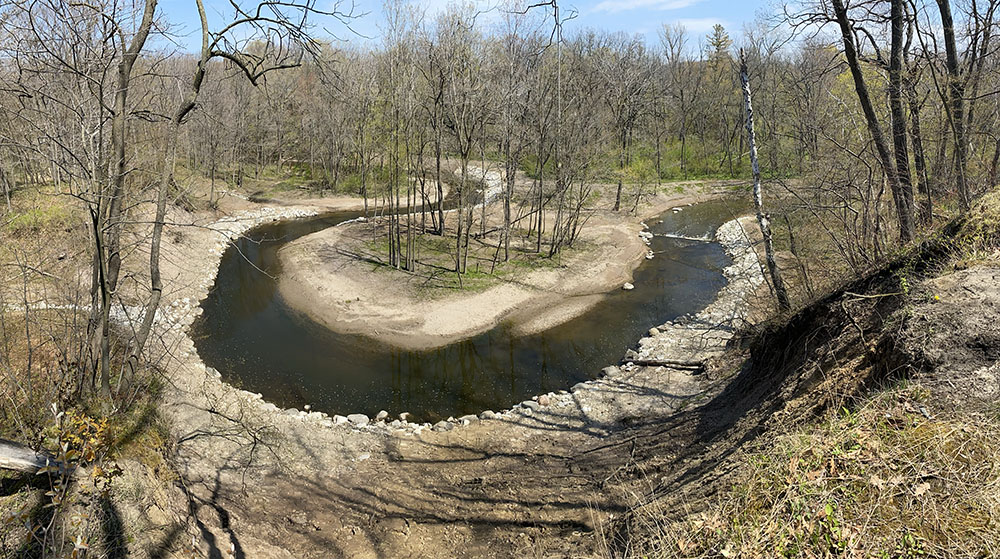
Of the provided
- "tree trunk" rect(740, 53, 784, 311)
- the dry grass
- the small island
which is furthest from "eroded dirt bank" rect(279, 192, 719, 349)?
the dry grass

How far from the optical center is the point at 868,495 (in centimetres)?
429

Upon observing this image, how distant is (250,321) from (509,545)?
1475 centimetres

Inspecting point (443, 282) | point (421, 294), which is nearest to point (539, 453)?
point (421, 294)

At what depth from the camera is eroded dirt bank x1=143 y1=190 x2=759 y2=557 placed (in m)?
7.64

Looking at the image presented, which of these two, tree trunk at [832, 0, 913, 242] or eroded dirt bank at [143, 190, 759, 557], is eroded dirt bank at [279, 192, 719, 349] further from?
tree trunk at [832, 0, 913, 242]

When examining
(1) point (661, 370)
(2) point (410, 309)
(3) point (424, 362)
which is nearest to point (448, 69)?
(2) point (410, 309)

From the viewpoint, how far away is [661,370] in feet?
46.4

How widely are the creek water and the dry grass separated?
9029 millimetres

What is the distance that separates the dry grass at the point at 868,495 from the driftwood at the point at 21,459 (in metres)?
5.47

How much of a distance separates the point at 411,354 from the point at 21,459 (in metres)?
11.8

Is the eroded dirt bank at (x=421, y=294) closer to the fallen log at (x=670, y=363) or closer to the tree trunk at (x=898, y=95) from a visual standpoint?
the fallen log at (x=670, y=363)

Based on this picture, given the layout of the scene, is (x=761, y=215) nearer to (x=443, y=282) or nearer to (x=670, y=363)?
(x=670, y=363)

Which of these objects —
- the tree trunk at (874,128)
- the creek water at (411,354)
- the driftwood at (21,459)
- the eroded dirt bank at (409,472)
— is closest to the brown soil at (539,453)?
the eroded dirt bank at (409,472)

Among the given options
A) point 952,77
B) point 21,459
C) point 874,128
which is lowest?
point 21,459
